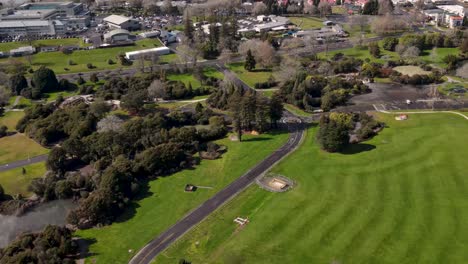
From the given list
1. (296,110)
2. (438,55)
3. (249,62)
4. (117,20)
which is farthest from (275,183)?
(117,20)

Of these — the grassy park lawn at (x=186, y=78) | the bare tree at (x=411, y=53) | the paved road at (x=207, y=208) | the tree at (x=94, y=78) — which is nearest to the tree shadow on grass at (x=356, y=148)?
the paved road at (x=207, y=208)

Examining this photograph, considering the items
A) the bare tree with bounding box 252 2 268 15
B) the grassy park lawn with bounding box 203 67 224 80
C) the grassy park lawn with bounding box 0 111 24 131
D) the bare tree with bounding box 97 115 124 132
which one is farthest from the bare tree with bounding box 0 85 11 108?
the bare tree with bounding box 252 2 268 15

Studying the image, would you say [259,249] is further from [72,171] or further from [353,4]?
[353,4]

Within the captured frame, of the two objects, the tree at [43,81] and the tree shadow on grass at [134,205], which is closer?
the tree shadow on grass at [134,205]

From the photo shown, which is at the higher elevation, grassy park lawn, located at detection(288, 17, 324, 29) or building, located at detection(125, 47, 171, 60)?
grassy park lawn, located at detection(288, 17, 324, 29)

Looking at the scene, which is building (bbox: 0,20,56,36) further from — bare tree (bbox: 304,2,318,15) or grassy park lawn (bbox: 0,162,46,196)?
bare tree (bbox: 304,2,318,15)

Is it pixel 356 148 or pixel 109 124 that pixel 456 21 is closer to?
pixel 356 148

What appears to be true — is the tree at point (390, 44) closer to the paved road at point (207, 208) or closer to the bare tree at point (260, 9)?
the bare tree at point (260, 9)
